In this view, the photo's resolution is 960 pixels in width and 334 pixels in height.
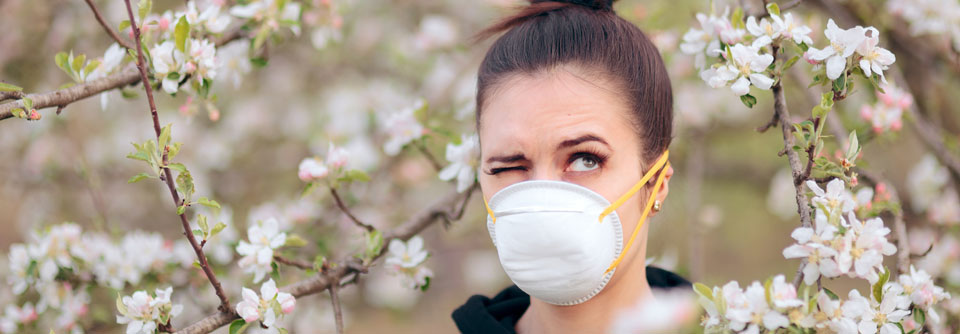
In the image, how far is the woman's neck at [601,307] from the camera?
1.59 m

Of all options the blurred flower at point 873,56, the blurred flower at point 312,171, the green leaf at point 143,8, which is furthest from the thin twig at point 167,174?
the blurred flower at point 873,56

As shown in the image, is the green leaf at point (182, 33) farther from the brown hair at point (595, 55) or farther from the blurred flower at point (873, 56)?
the blurred flower at point (873, 56)

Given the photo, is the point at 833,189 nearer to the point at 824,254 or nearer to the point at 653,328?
the point at 824,254

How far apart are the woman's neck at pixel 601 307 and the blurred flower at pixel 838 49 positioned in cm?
56

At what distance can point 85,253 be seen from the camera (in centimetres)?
202

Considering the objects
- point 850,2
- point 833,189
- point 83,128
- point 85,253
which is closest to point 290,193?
point 83,128

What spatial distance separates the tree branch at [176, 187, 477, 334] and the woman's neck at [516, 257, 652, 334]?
49 cm

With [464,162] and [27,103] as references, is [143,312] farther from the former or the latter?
[464,162]

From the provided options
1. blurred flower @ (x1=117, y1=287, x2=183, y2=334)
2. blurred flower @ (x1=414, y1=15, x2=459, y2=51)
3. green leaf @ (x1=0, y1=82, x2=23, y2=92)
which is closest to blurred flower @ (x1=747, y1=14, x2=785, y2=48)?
blurred flower @ (x1=117, y1=287, x2=183, y2=334)

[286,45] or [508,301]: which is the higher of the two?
[286,45]

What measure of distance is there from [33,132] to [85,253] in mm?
1229

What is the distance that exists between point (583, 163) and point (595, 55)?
234 mm

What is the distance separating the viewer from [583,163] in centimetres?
152

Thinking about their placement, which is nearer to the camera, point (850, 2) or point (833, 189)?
point (833, 189)
